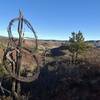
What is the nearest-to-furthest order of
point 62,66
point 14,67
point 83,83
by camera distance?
point 83,83 → point 14,67 → point 62,66

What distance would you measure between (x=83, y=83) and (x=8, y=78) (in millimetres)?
8555

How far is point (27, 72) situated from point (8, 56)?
574 centimetres

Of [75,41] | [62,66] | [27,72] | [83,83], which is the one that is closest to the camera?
[83,83]

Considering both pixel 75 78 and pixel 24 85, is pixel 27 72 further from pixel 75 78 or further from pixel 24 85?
pixel 75 78

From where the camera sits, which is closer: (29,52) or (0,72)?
(29,52)

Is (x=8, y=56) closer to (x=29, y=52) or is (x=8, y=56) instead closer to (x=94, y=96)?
(x=29, y=52)

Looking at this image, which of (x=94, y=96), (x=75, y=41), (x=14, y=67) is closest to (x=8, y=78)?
(x=14, y=67)

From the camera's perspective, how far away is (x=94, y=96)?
22922 millimetres

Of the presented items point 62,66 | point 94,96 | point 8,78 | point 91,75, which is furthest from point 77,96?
point 8,78

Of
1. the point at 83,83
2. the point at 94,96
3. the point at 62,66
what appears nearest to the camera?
the point at 94,96

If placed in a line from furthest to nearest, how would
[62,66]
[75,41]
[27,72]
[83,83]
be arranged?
1. [75,41]
2. [27,72]
3. [62,66]
4. [83,83]

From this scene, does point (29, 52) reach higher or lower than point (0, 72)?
higher

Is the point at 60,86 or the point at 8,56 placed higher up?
the point at 8,56

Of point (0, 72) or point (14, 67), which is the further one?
point (0, 72)
